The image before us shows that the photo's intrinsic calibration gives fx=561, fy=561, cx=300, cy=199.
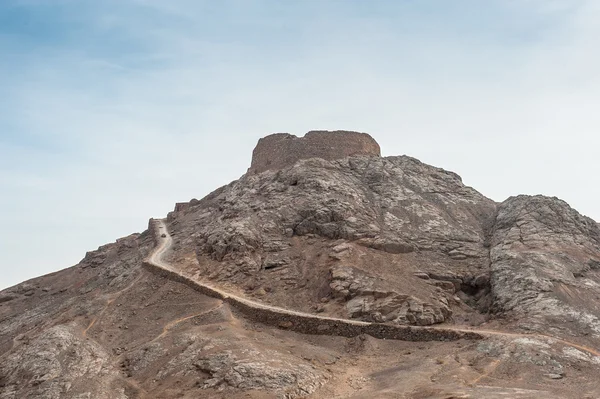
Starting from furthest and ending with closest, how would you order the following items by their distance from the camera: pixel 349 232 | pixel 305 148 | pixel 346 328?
pixel 305 148 → pixel 349 232 → pixel 346 328

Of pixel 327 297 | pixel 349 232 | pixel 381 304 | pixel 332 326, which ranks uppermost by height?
pixel 349 232

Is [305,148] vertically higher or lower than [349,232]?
higher

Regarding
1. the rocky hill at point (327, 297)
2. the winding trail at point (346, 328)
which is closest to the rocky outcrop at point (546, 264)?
the rocky hill at point (327, 297)

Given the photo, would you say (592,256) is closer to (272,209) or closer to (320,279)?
(320,279)

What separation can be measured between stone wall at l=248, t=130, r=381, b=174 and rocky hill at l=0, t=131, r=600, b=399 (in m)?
0.13

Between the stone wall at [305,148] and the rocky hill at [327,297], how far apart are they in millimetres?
128

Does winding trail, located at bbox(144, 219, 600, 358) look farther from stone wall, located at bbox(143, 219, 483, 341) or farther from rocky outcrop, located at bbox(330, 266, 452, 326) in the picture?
rocky outcrop, located at bbox(330, 266, 452, 326)

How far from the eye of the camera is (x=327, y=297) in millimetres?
34156

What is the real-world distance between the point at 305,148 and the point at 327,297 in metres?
18.1

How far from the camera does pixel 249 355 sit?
25.3m

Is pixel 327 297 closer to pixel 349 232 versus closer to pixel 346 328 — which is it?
pixel 346 328

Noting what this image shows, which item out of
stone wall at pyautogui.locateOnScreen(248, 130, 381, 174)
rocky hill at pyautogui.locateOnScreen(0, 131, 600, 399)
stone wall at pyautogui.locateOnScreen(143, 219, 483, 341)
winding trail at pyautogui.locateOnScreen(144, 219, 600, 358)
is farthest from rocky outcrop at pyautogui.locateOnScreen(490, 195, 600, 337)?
stone wall at pyautogui.locateOnScreen(248, 130, 381, 174)

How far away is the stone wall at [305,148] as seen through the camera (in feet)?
160

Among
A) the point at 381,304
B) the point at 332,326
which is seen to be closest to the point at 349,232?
the point at 381,304
